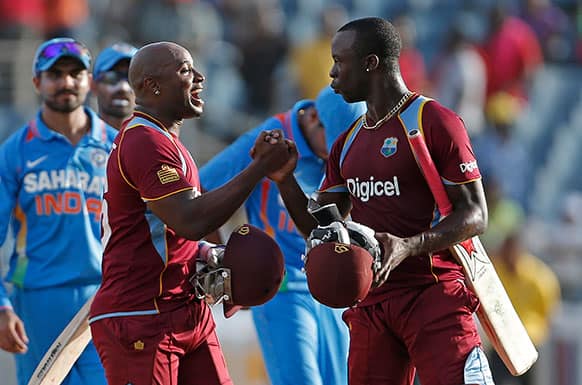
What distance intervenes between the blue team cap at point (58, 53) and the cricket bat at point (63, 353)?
5.24 feet

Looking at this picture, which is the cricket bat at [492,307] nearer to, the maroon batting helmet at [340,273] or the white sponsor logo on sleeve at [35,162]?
the maroon batting helmet at [340,273]

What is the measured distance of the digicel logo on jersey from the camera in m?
5.88

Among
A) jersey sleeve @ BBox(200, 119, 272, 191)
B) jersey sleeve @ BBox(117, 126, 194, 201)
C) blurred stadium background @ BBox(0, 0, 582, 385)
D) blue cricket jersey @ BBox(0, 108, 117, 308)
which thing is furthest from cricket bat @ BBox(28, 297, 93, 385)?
blurred stadium background @ BBox(0, 0, 582, 385)

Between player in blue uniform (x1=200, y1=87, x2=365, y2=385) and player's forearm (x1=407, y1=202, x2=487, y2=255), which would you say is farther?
player in blue uniform (x1=200, y1=87, x2=365, y2=385)

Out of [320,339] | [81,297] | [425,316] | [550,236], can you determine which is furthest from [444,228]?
[550,236]

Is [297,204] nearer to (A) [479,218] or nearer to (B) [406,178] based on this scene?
(B) [406,178]

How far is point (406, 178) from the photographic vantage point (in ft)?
19.2

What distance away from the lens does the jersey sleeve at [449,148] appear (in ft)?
18.7

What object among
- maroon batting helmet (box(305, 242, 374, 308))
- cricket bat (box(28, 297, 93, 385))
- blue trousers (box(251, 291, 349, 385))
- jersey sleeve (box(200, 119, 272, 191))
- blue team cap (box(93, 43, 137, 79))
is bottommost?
blue trousers (box(251, 291, 349, 385))

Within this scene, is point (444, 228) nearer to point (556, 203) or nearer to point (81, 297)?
point (81, 297)

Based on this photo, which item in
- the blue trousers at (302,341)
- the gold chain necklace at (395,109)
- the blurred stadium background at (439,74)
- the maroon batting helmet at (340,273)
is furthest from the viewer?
the blurred stadium background at (439,74)

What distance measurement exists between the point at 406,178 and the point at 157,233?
1.15 m

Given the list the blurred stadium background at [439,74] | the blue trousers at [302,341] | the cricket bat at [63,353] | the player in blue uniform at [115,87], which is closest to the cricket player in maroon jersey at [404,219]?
the blue trousers at [302,341]

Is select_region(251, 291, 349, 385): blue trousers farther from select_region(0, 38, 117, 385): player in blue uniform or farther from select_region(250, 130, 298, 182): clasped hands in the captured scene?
select_region(250, 130, 298, 182): clasped hands
